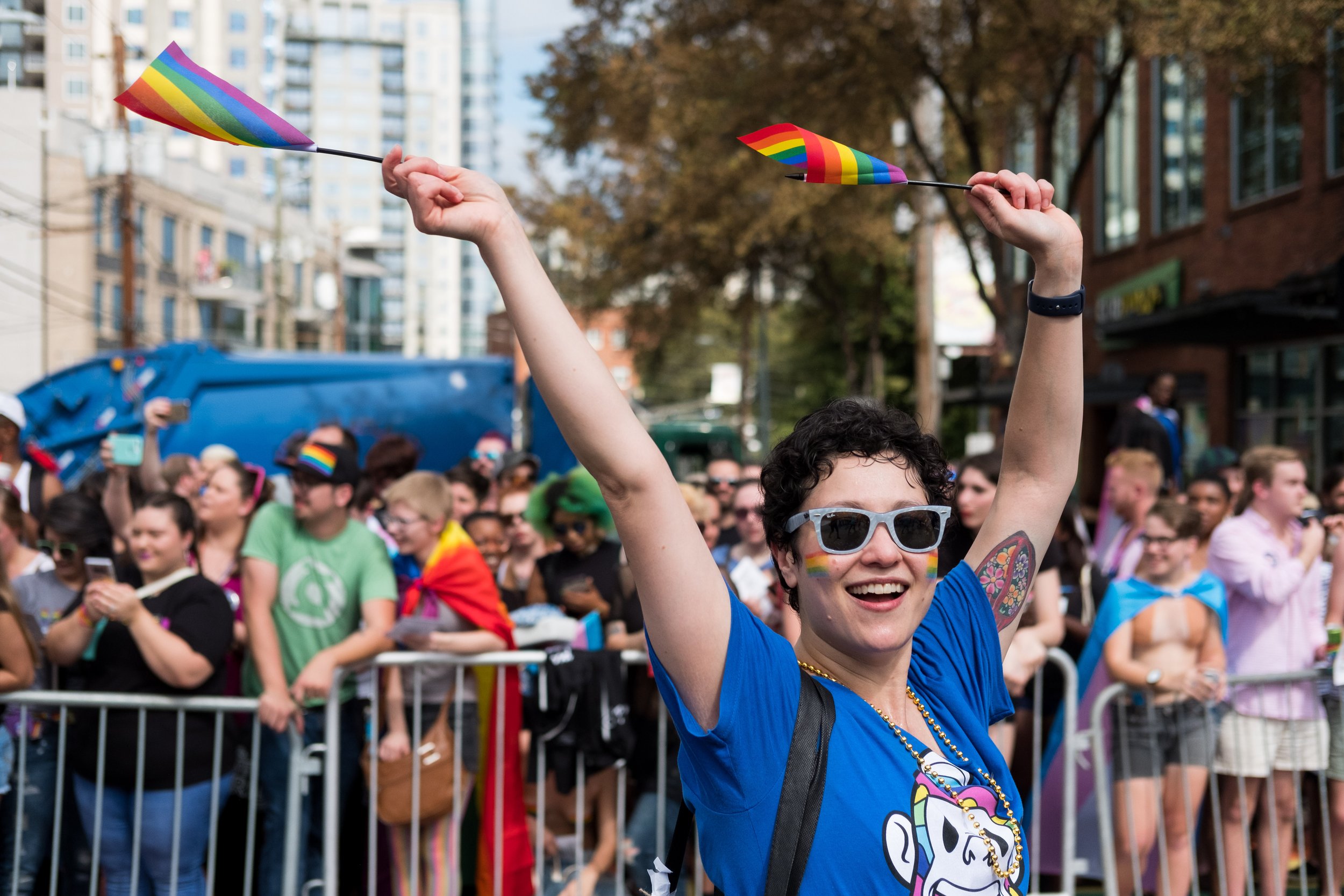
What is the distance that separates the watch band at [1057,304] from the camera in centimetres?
215

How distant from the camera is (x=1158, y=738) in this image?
4.78 meters

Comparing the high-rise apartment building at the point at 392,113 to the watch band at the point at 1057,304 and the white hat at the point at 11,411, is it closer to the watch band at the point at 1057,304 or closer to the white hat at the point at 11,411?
the white hat at the point at 11,411

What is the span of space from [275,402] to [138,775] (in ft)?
27.5

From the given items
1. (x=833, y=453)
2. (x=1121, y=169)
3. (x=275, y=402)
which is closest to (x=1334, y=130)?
(x=1121, y=169)

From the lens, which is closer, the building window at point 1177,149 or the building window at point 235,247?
the building window at point 1177,149

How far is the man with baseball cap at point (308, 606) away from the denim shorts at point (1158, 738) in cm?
286

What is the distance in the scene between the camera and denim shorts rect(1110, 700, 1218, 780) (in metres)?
4.76

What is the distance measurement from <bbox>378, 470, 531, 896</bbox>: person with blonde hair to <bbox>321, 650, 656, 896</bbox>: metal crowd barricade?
27 mm

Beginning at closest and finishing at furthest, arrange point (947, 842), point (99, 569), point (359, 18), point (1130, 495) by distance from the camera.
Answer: point (947, 842)
point (99, 569)
point (1130, 495)
point (359, 18)

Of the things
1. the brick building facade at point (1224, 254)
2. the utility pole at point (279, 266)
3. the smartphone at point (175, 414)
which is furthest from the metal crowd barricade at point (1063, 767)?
the utility pole at point (279, 266)

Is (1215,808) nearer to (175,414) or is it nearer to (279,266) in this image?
(175,414)

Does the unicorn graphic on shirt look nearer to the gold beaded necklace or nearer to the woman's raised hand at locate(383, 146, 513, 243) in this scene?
the gold beaded necklace

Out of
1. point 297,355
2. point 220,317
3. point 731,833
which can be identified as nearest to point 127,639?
point 731,833

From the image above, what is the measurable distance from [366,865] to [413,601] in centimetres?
104
